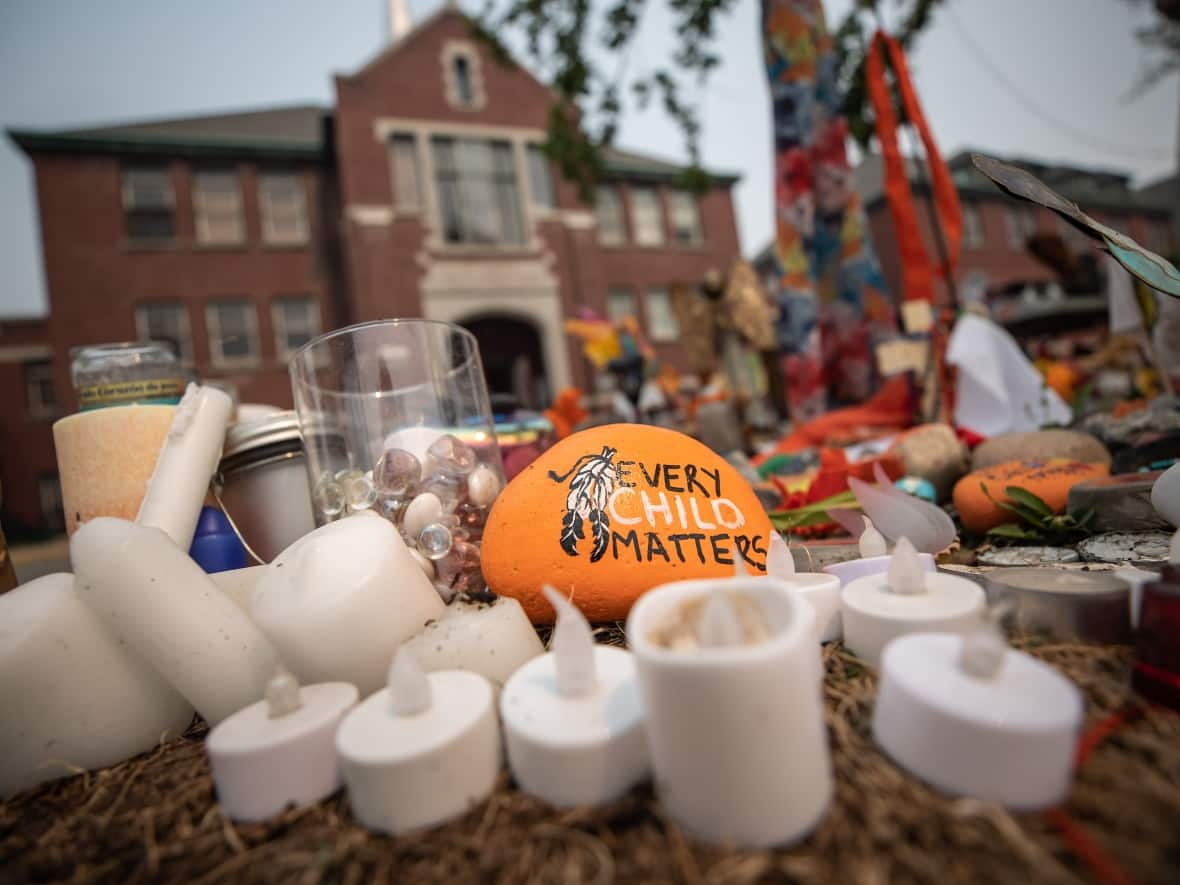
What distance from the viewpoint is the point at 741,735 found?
2.22ft

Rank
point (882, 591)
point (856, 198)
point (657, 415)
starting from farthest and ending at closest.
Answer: point (657, 415) → point (856, 198) → point (882, 591)

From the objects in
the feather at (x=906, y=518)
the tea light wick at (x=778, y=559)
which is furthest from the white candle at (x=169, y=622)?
the feather at (x=906, y=518)

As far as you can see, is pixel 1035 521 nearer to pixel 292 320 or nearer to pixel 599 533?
pixel 599 533

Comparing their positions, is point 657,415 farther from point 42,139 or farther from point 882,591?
point 42,139

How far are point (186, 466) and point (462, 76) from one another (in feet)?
51.2

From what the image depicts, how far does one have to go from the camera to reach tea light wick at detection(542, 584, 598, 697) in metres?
0.83

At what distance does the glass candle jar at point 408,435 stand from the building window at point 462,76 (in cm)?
1436

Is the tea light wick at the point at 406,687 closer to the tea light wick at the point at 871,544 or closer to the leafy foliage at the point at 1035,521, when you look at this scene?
the tea light wick at the point at 871,544

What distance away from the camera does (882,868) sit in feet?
2.01

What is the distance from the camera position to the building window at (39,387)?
13.8 meters

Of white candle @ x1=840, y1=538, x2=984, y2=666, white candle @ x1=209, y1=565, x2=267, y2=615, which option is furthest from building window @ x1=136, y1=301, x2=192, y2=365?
white candle @ x1=840, y1=538, x2=984, y2=666

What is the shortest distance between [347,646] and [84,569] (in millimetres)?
484

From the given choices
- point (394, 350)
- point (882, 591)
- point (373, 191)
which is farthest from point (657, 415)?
point (373, 191)

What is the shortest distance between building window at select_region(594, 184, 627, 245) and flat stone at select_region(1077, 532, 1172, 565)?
15.9 m
